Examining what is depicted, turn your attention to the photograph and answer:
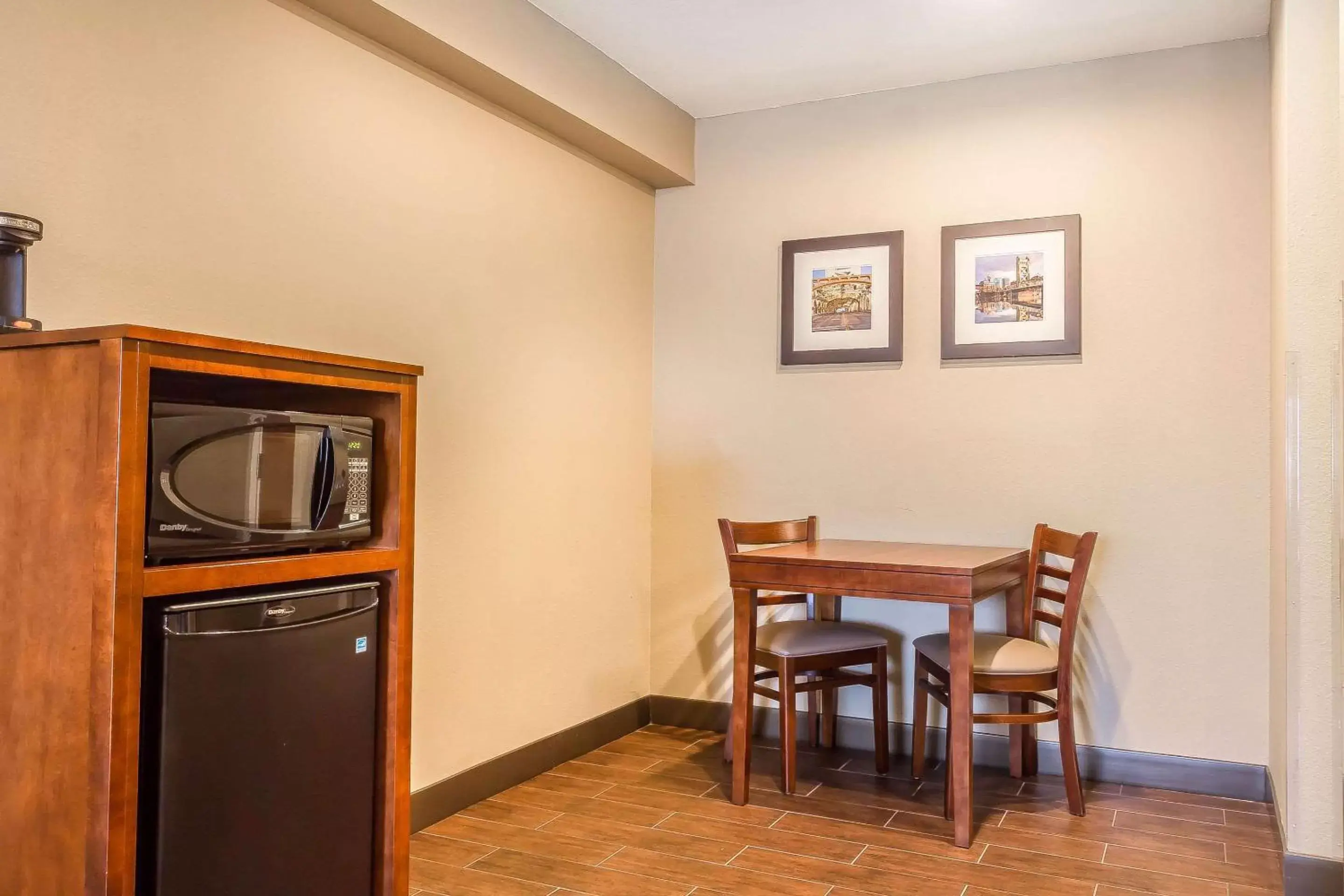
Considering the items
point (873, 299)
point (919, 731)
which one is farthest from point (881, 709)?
point (873, 299)

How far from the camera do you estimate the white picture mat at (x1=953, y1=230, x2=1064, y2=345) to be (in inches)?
146

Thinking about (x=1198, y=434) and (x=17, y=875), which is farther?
(x=1198, y=434)

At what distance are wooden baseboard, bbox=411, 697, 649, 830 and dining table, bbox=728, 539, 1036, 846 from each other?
624 millimetres

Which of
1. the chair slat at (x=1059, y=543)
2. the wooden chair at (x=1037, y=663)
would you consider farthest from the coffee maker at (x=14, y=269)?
the chair slat at (x=1059, y=543)

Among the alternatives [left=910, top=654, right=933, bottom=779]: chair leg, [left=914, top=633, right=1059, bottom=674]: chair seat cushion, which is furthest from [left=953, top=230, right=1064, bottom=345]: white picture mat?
[left=910, top=654, right=933, bottom=779]: chair leg

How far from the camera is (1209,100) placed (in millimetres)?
3531

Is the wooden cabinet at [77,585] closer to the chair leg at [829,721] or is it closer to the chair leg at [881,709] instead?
the chair leg at [881,709]

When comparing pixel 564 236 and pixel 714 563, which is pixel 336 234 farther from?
pixel 714 563

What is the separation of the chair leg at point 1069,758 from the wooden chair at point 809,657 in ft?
2.14

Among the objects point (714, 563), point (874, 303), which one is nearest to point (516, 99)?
point (874, 303)

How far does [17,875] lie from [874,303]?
3.35 meters

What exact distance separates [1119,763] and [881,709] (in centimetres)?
87

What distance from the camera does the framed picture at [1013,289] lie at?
146 inches

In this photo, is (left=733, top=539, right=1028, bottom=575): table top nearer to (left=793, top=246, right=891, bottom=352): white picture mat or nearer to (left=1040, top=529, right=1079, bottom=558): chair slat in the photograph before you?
(left=1040, top=529, right=1079, bottom=558): chair slat
